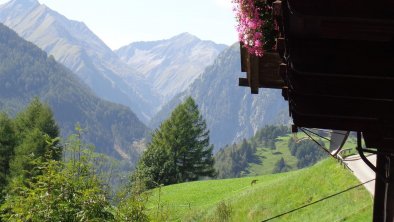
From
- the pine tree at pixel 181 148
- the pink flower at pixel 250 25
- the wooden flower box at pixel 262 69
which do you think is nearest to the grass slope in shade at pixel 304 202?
the wooden flower box at pixel 262 69

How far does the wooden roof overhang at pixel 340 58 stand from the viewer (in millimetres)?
3021

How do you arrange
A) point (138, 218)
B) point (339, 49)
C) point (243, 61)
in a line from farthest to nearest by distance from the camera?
point (138, 218) < point (243, 61) < point (339, 49)

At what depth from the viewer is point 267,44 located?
620 centimetres

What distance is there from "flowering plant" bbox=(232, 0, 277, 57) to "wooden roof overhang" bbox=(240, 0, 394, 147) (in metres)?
1.12

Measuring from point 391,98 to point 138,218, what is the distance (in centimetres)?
809

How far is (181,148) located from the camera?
77.2m

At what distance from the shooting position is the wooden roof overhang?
3.02m

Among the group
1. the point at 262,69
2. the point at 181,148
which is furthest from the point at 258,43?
the point at 181,148

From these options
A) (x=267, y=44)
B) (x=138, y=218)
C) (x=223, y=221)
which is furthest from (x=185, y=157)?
(x=267, y=44)

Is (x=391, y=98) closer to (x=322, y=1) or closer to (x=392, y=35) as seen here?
(x=392, y=35)

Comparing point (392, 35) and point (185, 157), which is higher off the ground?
point (392, 35)

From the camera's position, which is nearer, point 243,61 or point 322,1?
point 322,1

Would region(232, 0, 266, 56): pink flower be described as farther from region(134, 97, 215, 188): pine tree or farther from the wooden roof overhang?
region(134, 97, 215, 188): pine tree

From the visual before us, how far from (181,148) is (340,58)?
242ft
